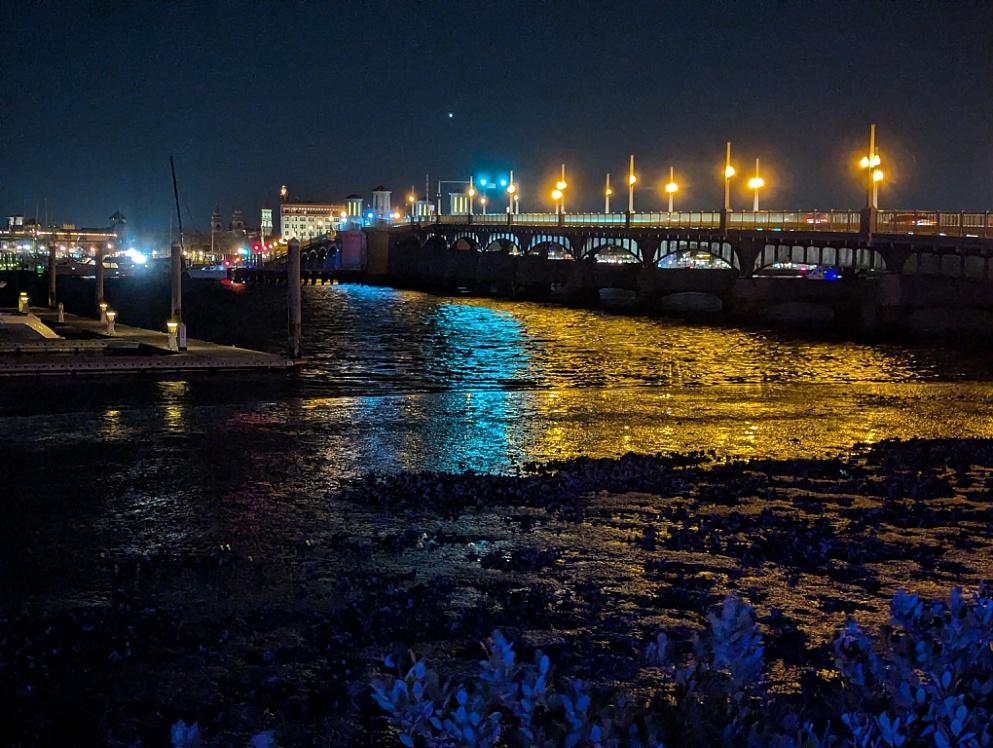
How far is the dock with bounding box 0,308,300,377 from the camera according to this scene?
34344 mm

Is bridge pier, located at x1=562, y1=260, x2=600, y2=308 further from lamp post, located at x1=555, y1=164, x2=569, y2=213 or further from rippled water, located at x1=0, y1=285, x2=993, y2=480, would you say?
rippled water, located at x1=0, y1=285, x2=993, y2=480

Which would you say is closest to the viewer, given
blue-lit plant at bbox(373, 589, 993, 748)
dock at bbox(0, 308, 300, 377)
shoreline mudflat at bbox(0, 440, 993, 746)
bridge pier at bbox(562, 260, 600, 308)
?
blue-lit plant at bbox(373, 589, 993, 748)

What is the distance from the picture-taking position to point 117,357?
118 feet

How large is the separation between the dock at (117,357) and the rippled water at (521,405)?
1717mm

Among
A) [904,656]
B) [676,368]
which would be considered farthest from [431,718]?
[676,368]

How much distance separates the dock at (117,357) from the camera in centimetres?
3434

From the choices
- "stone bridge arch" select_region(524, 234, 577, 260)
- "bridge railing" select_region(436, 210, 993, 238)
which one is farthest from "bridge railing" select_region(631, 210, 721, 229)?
"stone bridge arch" select_region(524, 234, 577, 260)

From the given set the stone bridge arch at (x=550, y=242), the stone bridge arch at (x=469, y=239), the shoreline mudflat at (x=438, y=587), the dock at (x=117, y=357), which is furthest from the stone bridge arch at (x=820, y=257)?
the shoreline mudflat at (x=438, y=587)

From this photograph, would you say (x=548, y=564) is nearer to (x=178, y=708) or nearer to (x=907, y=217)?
(x=178, y=708)

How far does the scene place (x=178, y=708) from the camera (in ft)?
30.2

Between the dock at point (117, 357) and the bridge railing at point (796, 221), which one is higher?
the bridge railing at point (796, 221)

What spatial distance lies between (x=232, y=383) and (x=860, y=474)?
65.8 feet

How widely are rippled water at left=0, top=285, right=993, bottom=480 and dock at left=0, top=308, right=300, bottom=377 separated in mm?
Answer: 1717

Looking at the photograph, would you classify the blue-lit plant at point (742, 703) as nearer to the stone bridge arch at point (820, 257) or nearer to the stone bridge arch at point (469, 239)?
the stone bridge arch at point (820, 257)
